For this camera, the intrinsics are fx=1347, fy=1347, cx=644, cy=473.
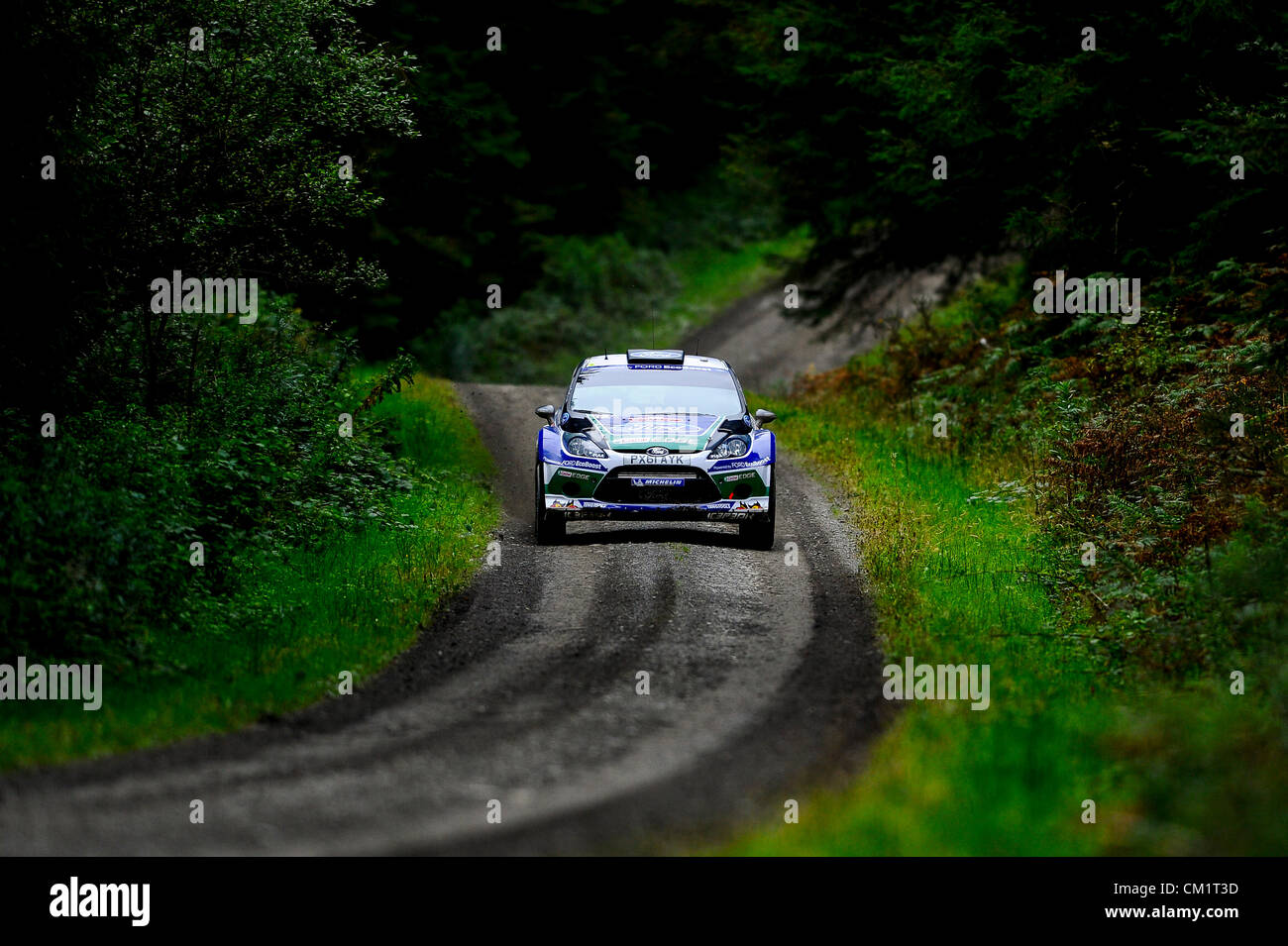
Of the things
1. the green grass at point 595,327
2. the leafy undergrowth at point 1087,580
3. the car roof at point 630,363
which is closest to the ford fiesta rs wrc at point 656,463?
the car roof at point 630,363

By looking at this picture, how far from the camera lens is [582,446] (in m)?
14.7

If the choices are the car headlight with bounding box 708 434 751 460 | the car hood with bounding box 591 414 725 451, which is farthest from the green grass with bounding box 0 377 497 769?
the car headlight with bounding box 708 434 751 460

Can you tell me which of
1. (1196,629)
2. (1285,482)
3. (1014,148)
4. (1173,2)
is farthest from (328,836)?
(1014,148)

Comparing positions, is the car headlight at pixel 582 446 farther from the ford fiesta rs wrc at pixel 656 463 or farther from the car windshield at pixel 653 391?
the car windshield at pixel 653 391

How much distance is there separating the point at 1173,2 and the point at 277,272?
39.3 ft

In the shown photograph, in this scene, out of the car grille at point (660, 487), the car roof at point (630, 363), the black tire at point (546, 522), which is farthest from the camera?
the car roof at point (630, 363)

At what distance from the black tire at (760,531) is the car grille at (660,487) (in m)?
0.75

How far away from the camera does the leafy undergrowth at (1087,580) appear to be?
759cm

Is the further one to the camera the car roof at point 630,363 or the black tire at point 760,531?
the car roof at point 630,363

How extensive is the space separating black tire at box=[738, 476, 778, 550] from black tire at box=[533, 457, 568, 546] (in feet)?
6.72

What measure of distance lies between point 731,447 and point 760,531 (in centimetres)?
106

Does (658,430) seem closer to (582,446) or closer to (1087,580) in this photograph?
(582,446)

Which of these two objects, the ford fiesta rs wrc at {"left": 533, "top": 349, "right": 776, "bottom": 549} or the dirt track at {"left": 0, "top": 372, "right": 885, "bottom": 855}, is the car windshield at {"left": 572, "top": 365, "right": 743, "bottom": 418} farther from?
the dirt track at {"left": 0, "top": 372, "right": 885, "bottom": 855}

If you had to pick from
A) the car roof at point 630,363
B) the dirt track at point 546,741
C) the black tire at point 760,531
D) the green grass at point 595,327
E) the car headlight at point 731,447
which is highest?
the green grass at point 595,327
